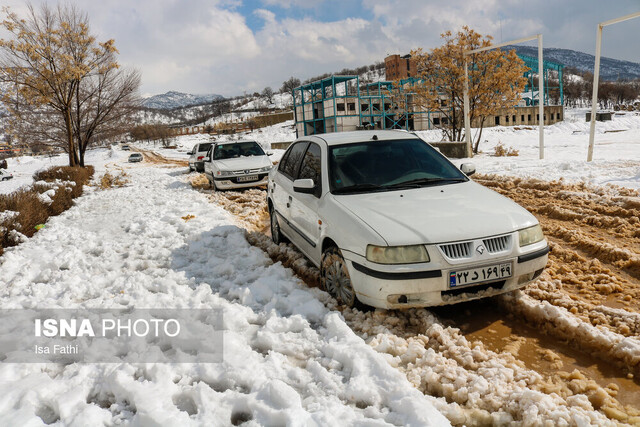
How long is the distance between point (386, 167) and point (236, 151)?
9915mm

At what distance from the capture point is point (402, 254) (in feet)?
11.4

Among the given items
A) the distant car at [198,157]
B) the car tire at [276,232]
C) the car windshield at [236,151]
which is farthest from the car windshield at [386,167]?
the distant car at [198,157]

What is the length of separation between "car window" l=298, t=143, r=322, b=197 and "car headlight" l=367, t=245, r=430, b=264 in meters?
1.33

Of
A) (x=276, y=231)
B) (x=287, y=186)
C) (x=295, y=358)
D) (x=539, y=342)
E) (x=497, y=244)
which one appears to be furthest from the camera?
(x=276, y=231)

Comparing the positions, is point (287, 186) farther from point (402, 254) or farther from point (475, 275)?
point (475, 275)

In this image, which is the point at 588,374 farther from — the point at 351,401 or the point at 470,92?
the point at 470,92

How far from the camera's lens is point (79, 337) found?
11.8 ft

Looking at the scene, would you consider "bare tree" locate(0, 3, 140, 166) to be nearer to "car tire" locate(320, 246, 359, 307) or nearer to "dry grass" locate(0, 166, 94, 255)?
"dry grass" locate(0, 166, 94, 255)

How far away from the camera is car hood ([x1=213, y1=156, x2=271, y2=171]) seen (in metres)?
12.7

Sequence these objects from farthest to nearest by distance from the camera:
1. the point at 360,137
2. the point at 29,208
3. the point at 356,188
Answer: the point at 29,208 < the point at 360,137 < the point at 356,188

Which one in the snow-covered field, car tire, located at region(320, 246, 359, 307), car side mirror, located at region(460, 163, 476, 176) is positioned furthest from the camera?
car side mirror, located at region(460, 163, 476, 176)

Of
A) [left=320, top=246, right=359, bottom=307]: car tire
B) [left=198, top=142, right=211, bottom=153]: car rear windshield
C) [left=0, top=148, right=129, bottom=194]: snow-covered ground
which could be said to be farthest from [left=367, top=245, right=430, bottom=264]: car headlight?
[left=198, top=142, right=211, bottom=153]: car rear windshield

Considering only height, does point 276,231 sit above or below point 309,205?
below

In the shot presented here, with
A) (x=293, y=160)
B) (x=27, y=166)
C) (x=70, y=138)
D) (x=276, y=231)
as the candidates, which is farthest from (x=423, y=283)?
(x=27, y=166)
